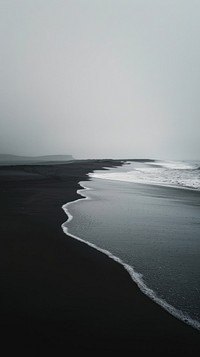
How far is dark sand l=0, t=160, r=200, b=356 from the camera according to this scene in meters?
2.80

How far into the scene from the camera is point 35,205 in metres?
10.9

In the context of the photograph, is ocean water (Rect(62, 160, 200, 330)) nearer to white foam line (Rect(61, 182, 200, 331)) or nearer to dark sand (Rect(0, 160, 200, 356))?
white foam line (Rect(61, 182, 200, 331))

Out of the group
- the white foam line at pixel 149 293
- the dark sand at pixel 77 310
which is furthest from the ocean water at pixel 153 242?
the dark sand at pixel 77 310

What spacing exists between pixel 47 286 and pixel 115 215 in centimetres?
553

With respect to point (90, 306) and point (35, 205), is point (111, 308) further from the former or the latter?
point (35, 205)

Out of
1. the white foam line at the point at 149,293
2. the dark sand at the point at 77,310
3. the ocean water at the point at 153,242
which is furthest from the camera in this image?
the ocean water at the point at 153,242

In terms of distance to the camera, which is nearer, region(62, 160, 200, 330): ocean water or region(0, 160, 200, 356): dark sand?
region(0, 160, 200, 356): dark sand

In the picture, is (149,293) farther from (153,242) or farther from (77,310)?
(153,242)

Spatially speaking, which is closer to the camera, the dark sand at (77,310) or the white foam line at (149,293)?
the dark sand at (77,310)

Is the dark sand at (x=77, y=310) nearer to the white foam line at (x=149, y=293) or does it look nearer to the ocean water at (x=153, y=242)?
the white foam line at (x=149, y=293)

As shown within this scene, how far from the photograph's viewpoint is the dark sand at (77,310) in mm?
2805

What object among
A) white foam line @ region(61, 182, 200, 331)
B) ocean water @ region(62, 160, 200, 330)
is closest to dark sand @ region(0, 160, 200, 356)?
white foam line @ region(61, 182, 200, 331)

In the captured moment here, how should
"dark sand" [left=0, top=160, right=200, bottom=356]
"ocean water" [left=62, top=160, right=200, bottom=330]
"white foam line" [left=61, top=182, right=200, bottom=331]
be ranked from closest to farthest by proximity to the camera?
"dark sand" [left=0, top=160, right=200, bottom=356] < "white foam line" [left=61, top=182, right=200, bottom=331] < "ocean water" [left=62, top=160, right=200, bottom=330]

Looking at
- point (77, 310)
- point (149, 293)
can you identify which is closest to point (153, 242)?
point (149, 293)
